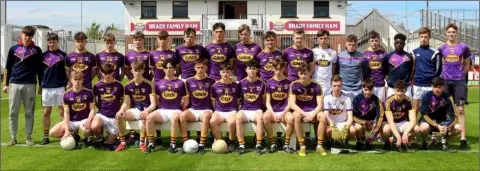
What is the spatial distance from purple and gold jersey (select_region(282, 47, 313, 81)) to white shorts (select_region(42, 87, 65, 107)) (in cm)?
386

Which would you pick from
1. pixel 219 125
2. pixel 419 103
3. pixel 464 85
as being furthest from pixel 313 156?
pixel 464 85

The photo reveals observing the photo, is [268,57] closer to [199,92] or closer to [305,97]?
[305,97]

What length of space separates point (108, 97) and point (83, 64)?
3.00 ft

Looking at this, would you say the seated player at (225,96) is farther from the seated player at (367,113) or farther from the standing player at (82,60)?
the standing player at (82,60)

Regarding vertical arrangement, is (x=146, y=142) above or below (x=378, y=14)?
below

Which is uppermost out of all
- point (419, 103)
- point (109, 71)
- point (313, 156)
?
point (109, 71)

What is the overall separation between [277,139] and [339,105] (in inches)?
46.7

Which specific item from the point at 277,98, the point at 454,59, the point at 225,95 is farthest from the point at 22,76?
the point at 454,59

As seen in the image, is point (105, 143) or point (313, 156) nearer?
point (313, 156)

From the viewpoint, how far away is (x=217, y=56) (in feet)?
25.3

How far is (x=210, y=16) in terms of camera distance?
3183 cm

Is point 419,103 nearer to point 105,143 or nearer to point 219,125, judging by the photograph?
point 219,125

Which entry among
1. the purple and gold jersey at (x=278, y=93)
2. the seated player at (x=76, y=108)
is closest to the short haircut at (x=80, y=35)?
the seated player at (x=76, y=108)

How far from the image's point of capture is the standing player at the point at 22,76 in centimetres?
740
